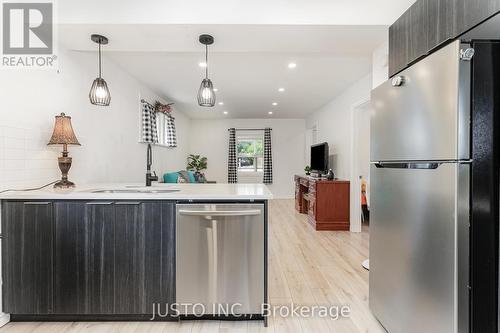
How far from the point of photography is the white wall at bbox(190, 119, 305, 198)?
788 cm

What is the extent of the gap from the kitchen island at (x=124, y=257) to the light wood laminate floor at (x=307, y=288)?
0.10m

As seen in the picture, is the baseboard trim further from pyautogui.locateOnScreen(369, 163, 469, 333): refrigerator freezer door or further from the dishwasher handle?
pyautogui.locateOnScreen(369, 163, 469, 333): refrigerator freezer door

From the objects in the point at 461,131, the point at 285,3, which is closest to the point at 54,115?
the point at 285,3

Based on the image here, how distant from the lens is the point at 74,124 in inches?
104

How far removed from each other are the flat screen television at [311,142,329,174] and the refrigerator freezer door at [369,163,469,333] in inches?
122

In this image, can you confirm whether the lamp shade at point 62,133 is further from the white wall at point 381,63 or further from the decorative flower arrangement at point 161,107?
the white wall at point 381,63

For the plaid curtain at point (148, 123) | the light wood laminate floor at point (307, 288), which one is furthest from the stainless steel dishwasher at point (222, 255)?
the plaid curtain at point (148, 123)

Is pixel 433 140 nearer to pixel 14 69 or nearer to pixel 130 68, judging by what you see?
pixel 14 69

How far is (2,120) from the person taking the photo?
188cm

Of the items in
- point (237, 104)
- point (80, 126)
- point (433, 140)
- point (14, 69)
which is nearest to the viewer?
point (433, 140)

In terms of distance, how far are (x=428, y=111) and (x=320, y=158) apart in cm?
393

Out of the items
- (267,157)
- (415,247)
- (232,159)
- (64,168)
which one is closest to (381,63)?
(415,247)

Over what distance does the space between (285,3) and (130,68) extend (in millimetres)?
2451

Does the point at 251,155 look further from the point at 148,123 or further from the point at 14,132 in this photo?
the point at 14,132
